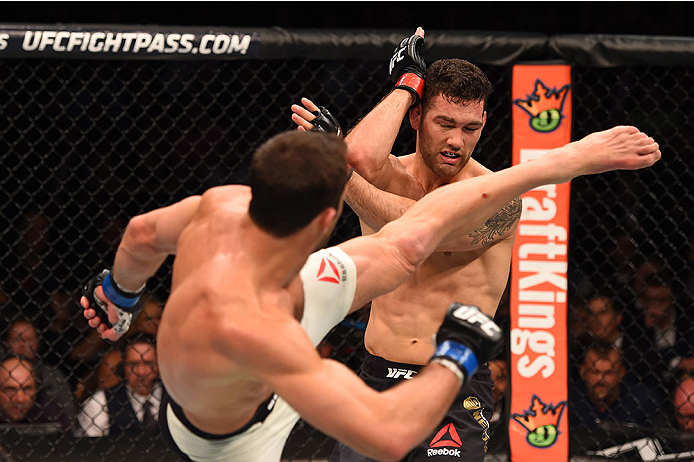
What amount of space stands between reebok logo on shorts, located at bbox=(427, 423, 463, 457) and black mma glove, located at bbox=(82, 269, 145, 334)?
2.50 feet

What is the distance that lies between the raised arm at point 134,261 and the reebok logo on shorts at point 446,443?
77 centimetres

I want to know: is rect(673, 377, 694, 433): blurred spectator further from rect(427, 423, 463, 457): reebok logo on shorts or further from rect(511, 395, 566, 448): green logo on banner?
rect(427, 423, 463, 457): reebok logo on shorts

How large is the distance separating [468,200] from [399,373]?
1.98ft

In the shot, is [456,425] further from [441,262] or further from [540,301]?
[540,301]

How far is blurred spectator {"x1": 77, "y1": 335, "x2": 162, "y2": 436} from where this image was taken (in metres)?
2.71

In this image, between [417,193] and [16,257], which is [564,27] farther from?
[16,257]

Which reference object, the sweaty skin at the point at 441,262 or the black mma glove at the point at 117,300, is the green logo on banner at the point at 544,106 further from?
the black mma glove at the point at 117,300

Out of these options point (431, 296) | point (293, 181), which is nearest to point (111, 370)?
point (431, 296)

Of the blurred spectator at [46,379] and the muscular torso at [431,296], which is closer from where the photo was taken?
the muscular torso at [431,296]

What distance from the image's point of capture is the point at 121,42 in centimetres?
239

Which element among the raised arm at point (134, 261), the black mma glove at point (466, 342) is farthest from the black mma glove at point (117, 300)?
the black mma glove at point (466, 342)

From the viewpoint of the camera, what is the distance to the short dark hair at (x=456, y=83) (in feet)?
6.35

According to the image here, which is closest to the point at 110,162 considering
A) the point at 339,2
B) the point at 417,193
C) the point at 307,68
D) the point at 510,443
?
the point at 307,68

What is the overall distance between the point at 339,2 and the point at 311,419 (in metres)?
3.06
